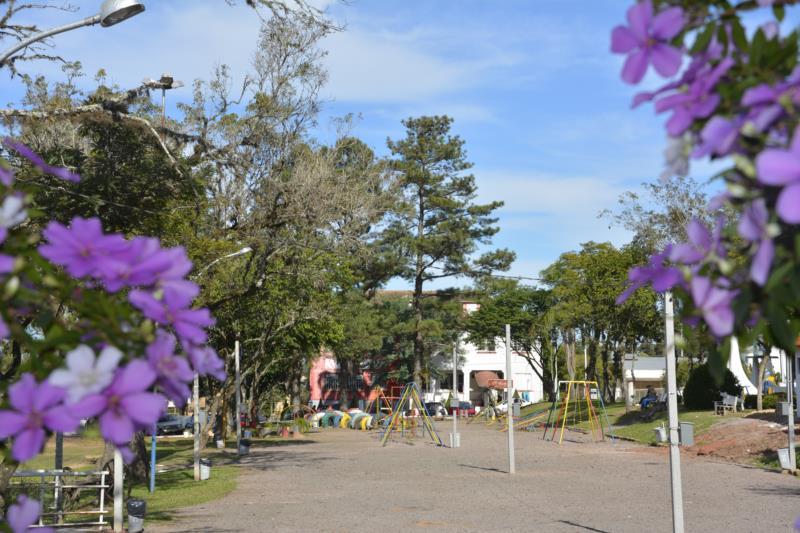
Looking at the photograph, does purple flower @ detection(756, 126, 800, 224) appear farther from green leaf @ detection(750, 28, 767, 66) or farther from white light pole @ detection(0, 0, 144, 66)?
white light pole @ detection(0, 0, 144, 66)

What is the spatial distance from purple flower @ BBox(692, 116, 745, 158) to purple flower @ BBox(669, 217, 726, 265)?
→ 115 millimetres

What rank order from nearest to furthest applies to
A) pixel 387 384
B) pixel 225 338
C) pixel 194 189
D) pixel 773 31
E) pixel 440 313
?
pixel 773 31
pixel 194 189
pixel 225 338
pixel 440 313
pixel 387 384

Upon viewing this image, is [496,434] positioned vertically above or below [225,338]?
below

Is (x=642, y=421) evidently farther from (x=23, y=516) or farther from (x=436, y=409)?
(x=23, y=516)

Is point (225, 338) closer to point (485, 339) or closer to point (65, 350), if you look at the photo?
point (65, 350)

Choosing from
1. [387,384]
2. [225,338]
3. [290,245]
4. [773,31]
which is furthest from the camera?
[387,384]

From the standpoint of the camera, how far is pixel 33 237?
1.34 metres

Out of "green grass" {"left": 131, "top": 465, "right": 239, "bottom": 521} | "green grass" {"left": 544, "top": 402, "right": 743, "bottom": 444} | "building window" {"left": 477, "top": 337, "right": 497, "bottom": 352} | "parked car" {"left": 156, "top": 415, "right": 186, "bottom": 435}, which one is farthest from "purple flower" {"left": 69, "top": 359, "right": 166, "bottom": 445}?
"building window" {"left": 477, "top": 337, "right": 497, "bottom": 352}

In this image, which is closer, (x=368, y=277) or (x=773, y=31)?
(x=773, y=31)

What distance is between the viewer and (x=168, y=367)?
1.14 meters

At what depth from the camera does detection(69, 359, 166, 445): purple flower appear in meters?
1.05

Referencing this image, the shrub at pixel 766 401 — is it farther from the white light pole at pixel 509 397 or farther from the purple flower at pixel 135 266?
the purple flower at pixel 135 266

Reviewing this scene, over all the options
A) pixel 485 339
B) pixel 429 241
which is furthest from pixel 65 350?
pixel 485 339

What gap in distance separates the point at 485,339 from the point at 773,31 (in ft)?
209
